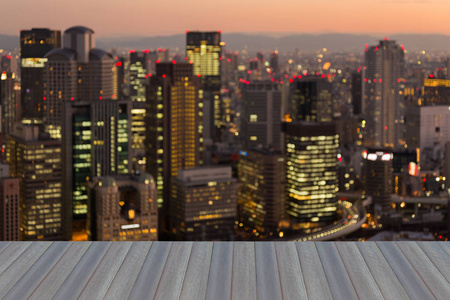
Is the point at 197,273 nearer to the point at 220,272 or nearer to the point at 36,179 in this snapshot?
the point at 220,272

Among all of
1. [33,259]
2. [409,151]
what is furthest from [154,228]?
[33,259]

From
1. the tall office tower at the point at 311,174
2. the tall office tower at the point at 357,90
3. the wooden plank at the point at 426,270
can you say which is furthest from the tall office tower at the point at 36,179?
the tall office tower at the point at 357,90

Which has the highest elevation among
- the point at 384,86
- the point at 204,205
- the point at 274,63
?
the point at 274,63

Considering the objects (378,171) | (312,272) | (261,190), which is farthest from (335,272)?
(378,171)

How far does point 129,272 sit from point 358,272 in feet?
2.38

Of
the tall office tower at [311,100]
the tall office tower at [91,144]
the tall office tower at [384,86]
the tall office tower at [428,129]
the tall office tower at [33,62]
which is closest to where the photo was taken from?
the tall office tower at [91,144]

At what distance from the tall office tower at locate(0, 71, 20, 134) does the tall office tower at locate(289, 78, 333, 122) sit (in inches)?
606

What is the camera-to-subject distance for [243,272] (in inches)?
101

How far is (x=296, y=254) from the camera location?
2.78 metres

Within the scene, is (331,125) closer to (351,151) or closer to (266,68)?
(351,151)

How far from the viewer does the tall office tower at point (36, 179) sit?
24.6 metres

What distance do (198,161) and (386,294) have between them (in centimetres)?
2843

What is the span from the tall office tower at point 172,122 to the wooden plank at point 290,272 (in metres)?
26.3

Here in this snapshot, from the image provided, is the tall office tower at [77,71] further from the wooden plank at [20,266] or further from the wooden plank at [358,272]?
the wooden plank at [358,272]
